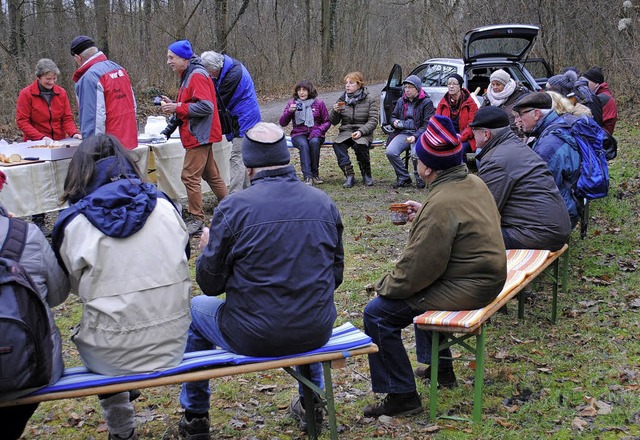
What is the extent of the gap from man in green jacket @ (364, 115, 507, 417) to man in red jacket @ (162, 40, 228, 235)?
4270 mm

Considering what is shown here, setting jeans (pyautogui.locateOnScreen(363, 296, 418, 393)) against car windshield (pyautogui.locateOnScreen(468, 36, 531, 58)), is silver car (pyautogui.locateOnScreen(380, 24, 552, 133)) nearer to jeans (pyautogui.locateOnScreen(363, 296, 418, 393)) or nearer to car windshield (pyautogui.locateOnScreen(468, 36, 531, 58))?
car windshield (pyautogui.locateOnScreen(468, 36, 531, 58))

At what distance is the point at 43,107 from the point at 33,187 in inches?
54.2

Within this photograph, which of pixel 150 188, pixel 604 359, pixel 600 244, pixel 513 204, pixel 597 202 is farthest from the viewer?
pixel 597 202

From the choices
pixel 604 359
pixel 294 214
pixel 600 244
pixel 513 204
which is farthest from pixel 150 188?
pixel 600 244

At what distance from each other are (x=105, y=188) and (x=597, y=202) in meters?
7.54

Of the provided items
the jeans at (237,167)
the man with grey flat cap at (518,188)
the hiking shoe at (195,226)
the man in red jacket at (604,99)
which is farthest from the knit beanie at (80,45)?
the man in red jacket at (604,99)

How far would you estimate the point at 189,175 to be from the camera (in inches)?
318

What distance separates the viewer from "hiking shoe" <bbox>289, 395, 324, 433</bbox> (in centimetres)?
410

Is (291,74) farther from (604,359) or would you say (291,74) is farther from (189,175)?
(604,359)

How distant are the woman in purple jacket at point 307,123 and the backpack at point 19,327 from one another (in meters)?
8.11

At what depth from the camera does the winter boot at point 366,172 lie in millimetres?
11281

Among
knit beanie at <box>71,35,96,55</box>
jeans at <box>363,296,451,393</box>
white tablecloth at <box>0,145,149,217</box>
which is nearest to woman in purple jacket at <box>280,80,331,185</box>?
white tablecloth at <box>0,145,149,217</box>

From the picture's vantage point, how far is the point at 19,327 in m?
2.94

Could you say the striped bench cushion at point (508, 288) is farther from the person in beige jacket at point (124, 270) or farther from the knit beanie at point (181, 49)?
the knit beanie at point (181, 49)
